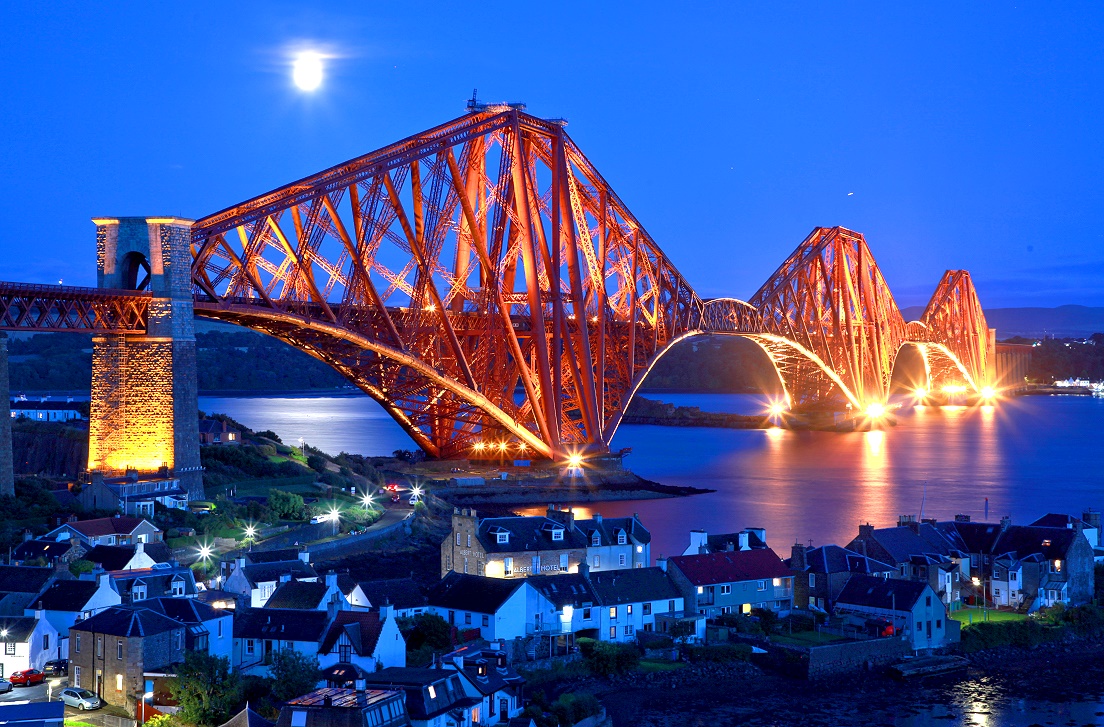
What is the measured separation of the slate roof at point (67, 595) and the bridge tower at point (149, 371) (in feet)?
29.9

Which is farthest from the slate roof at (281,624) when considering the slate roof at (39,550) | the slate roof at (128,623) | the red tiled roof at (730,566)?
the red tiled roof at (730,566)

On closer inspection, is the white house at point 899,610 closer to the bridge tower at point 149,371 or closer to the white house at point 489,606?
the white house at point 489,606

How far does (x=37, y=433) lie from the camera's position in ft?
142

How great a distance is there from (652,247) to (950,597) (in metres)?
34.6

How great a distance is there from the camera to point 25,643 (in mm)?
23703

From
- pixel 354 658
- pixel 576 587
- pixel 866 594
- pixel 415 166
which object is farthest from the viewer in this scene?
pixel 415 166

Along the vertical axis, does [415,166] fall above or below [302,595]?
above

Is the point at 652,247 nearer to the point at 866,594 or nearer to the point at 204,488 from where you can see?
the point at 204,488

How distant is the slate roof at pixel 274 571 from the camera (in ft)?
91.7

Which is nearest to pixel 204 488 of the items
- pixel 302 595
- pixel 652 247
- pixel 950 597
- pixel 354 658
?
pixel 302 595

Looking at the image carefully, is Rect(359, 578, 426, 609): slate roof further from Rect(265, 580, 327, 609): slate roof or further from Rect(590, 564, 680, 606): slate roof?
Rect(590, 564, 680, 606): slate roof

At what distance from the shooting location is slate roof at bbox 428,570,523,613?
88.1ft

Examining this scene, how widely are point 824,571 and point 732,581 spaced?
253cm

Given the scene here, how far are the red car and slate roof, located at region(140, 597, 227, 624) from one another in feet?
6.41
